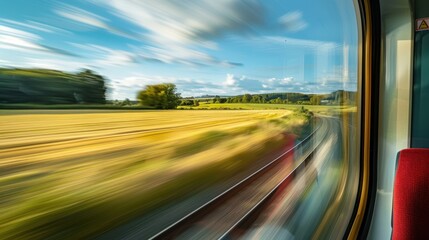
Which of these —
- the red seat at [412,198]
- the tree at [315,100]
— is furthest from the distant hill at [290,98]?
the red seat at [412,198]

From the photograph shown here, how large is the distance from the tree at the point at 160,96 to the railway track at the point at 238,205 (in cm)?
35

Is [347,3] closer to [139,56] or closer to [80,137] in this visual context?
[139,56]

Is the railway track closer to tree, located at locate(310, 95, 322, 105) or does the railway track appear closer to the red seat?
tree, located at locate(310, 95, 322, 105)

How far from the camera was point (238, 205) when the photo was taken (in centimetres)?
114

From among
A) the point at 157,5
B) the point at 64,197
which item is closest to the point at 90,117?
the point at 64,197

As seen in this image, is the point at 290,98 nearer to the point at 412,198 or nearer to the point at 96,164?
the point at 412,198

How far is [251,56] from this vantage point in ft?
3.78

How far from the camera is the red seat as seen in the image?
122cm

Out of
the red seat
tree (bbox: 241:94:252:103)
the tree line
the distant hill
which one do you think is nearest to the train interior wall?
the distant hill

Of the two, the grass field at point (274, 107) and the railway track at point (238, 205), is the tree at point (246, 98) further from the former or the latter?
the railway track at point (238, 205)

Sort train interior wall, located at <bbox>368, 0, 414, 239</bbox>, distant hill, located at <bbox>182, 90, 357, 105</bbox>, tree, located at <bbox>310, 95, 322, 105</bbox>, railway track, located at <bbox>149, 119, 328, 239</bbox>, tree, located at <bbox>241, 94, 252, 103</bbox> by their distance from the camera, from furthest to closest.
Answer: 1. train interior wall, located at <bbox>368, 0, 414, 239</bbox>
2. tree, located at <bbox>310, 95, 322, 105</bbox>
3. tree, located at <bbox>241, 94, 252, 103</bbox>
4. distant hill, located at <bbox>182, 90, 357, 105</bbox>
5. railway track, located at <bbox>149, 119, 328, 239</bbox>

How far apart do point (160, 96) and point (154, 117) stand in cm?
6

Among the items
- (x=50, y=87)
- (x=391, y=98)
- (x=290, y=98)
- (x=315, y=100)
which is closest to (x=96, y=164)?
(x=50, y=87)

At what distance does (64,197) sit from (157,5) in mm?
523
